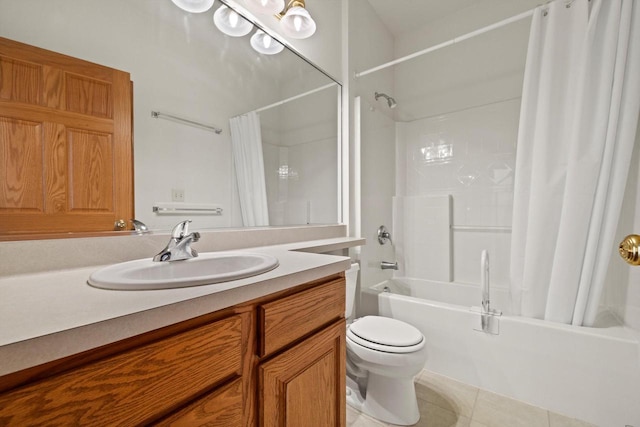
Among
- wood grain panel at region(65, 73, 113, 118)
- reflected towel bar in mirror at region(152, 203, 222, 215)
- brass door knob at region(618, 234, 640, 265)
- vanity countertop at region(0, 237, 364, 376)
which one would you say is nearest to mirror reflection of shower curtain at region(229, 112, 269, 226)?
reflected towel bar in mirror at region(152, 203, 222, 215)

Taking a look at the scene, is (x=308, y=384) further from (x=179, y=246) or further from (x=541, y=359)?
(x=541, y=359)

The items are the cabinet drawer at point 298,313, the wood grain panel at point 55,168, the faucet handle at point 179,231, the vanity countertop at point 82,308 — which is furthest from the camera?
the faucet handle at point 179,231

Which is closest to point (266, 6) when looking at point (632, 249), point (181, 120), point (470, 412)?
point (181, 120)

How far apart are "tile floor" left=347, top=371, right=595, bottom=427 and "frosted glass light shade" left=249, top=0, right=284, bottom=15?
2.05 meters

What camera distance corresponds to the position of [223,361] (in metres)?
0.56

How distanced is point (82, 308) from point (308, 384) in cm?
58

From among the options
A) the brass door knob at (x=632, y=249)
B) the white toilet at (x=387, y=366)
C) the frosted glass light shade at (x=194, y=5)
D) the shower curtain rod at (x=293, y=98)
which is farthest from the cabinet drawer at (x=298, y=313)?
the frosted glass light shade at (x=194, y=5)

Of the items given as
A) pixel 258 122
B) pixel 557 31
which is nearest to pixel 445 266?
pixel 557 31

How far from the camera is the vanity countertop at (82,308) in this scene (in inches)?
13.8

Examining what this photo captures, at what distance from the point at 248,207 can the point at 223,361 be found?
0.89 meters

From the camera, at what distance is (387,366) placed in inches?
48.8

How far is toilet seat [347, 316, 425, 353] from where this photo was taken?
4.08 ft

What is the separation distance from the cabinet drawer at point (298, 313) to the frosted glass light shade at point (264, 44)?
128 centimetres

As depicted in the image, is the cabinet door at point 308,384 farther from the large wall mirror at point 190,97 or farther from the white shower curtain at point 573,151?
the white shower curtain at point 573,151
